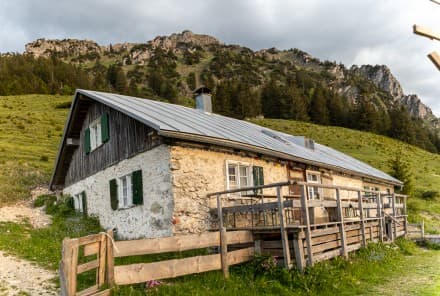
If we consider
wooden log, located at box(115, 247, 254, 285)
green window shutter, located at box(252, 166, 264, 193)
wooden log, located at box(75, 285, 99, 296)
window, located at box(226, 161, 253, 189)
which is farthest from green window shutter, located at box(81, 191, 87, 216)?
wooden log, located at box(75, 285, 99, 296)

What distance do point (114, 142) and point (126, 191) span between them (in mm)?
2259

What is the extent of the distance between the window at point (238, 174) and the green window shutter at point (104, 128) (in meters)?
6.15

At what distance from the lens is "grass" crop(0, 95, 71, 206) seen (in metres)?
29.7

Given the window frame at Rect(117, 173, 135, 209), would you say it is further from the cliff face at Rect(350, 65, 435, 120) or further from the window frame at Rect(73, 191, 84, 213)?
the cliff face at Rect(350, 65, 435, 120)

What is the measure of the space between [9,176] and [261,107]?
184 feet

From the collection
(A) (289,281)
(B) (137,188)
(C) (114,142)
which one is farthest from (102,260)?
(C) (114,142)

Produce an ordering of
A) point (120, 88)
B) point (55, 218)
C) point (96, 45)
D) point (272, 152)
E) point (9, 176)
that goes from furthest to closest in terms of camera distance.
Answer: point (96, 45)
point (120, 88)
point (9, 176)
point (55, 218)
point (272, 152)

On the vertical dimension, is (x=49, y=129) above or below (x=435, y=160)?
above

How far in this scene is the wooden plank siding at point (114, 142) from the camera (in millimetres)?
14969

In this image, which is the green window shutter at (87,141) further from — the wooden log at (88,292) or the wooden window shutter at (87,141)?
the wooden log at (88,292)

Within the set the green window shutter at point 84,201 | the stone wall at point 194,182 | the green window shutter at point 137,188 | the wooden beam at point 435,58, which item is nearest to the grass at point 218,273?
the green window shutter at point 84,201

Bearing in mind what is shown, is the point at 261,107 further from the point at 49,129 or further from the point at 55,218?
the point at 55,218

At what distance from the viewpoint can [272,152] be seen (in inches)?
618

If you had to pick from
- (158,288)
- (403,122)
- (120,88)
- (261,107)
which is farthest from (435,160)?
(120,88)
